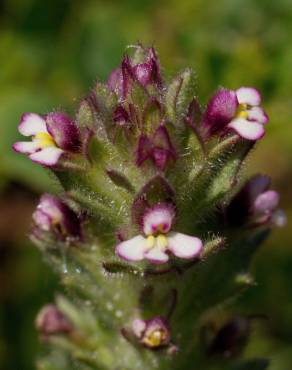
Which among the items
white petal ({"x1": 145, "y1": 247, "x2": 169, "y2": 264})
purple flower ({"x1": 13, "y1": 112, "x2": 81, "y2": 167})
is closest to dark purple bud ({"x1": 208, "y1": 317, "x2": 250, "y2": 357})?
white petal ({"x1": 145, "y1": 247, "x2": 169, "y2": 264})

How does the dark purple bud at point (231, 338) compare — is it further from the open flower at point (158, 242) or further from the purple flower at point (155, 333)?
the open flower at point (158, 242)

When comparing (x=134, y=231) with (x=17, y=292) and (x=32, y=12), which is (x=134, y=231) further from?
(x=32, y=12)

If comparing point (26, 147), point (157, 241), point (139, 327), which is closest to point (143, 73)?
point (26, 147)

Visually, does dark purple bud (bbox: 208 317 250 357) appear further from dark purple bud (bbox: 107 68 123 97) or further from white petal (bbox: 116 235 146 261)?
dark purple bud (bbox: 107 68 123 97)

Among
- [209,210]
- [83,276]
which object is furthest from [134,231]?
[83,276]

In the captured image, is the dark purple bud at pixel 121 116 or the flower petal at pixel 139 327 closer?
the dark purple bud at pixel 121 116

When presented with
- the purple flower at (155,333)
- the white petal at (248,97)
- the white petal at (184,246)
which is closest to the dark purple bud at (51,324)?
the purple flower at (155,333)

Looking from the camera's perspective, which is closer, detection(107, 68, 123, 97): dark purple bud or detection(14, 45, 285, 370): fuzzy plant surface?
detection(14, 45, 285, 370): fuzzy plant surface
